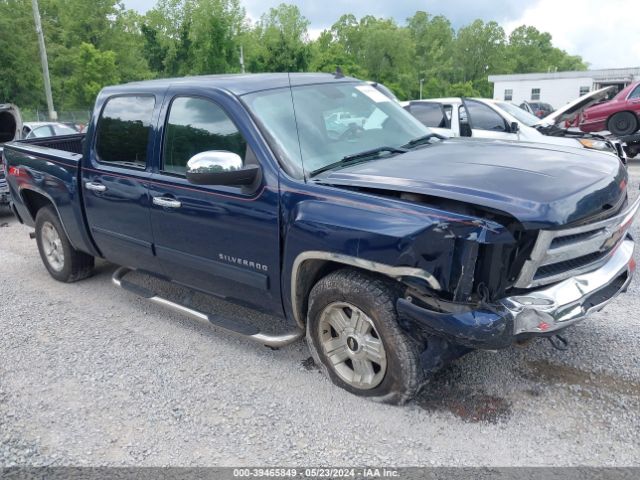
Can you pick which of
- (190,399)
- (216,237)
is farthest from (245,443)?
(216,237)

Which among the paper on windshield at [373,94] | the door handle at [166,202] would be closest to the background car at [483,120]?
the paper on windshield at [373,94]

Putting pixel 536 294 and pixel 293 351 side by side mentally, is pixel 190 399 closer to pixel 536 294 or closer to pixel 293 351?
pixel 293 351

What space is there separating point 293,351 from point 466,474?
1675mm

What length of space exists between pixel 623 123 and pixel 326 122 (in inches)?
466

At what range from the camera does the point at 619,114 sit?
13.3m

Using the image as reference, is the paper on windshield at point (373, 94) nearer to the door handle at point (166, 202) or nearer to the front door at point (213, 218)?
the front door at point (213, 218)

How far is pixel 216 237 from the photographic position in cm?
381

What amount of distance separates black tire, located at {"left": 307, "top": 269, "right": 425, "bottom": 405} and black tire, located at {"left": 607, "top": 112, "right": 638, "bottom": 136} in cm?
1226

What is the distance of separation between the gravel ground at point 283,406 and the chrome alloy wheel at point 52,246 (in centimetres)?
136

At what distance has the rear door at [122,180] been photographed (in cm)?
433

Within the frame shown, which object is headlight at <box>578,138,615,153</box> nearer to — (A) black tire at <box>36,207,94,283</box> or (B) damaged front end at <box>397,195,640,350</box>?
(B) damaged front end at <box>397,195,640,350</box>

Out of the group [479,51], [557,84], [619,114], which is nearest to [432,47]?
[479,51]

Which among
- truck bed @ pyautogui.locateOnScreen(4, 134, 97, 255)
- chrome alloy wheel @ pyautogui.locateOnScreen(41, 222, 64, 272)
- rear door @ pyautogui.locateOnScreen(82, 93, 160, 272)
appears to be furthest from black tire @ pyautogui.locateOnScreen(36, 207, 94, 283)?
rear door @ pyautogui.locateOnScreen(82, 93, 160, 272)

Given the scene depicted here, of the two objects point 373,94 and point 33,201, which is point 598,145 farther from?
point 33,201
